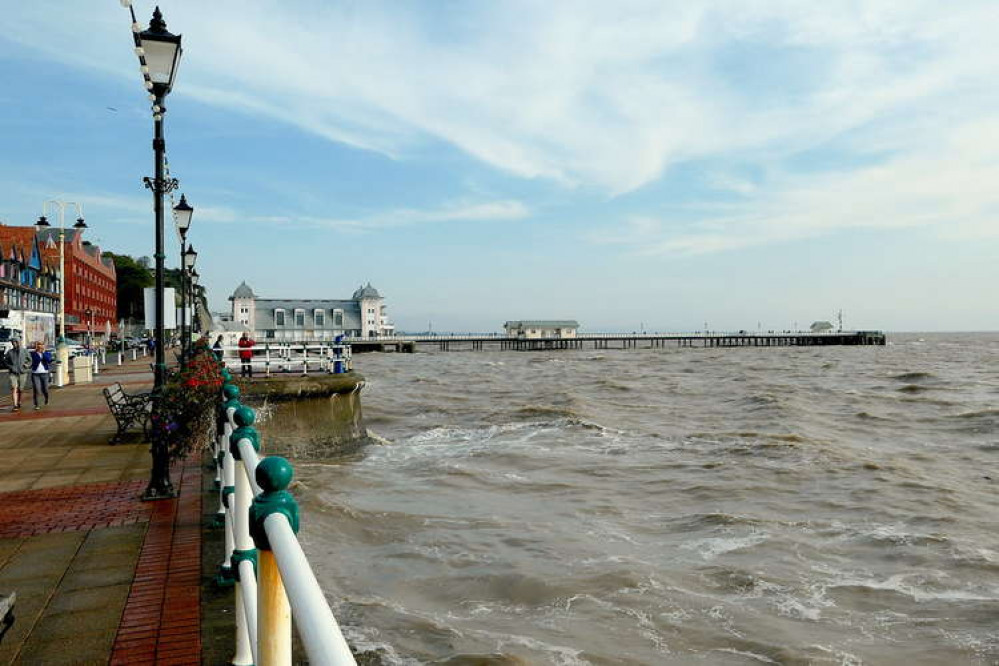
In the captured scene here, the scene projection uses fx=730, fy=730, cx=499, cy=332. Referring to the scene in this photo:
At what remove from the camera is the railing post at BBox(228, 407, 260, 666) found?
10.2 ft

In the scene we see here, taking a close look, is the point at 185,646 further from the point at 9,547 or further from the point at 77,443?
the point at 77,443

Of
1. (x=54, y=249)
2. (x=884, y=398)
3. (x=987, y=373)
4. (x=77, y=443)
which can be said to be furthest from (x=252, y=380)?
(x=54, y=249)

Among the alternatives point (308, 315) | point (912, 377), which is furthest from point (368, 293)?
point (912, 377)

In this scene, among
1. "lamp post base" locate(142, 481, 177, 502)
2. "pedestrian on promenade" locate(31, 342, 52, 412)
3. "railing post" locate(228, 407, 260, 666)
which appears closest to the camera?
"railing post" locate(228, 407, 260, 666)

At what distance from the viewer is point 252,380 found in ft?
52.0

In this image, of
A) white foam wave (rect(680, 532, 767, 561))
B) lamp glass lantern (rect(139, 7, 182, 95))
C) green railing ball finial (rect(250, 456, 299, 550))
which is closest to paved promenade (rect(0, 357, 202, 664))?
green railing ball finial (rect(250, 456, 299, 550))

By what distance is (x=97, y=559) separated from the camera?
5.39 metres

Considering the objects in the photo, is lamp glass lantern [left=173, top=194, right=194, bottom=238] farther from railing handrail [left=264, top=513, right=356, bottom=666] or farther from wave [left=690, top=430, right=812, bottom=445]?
railing handrail [left=264, top=513, right=356, bottom=666]

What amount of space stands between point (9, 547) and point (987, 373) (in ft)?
190

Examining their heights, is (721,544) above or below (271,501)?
below

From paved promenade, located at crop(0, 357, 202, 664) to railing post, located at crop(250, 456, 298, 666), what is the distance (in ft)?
7.61

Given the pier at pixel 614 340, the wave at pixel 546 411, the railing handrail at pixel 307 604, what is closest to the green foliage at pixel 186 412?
the railing handrail at pixel 307 604

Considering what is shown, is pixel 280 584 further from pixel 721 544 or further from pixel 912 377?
pixel 912 377

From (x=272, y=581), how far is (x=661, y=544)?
8590mm
